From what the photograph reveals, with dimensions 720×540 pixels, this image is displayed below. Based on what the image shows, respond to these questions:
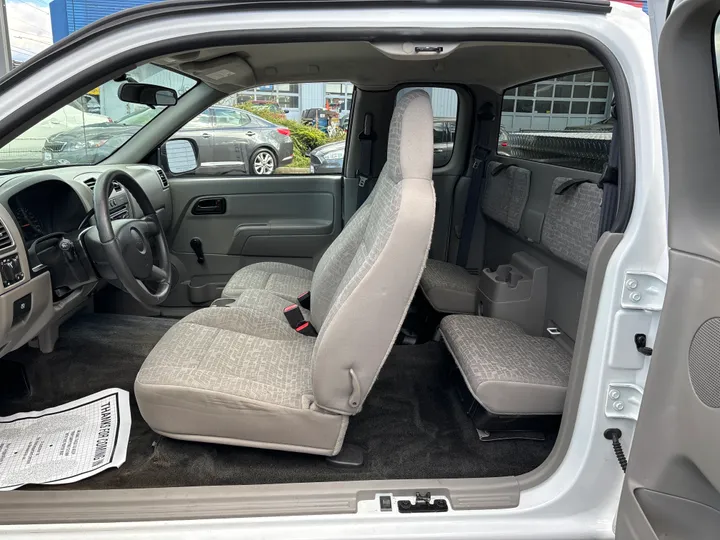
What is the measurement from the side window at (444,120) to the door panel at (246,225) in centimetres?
58

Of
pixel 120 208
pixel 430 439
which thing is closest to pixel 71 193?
pixel 120 208

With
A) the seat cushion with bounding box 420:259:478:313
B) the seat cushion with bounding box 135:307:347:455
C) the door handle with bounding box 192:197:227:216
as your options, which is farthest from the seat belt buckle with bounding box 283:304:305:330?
Result: the door handle with bounding box 192:197:227:216

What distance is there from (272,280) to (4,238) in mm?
1065

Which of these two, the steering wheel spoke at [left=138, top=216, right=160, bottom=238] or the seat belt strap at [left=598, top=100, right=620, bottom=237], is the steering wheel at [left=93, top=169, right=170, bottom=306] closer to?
the steering wheel spoke at [left=138, top=216, right=160, bottom=238]

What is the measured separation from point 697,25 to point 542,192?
1.36 m

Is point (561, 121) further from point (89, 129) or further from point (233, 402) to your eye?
point (89, 129)

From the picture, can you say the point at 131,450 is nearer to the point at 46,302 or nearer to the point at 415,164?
the point at 46,302

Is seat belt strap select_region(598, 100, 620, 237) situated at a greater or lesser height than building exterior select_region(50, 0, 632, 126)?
lesser

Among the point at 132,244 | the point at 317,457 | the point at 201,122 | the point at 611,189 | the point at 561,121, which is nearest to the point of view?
the point at 611,189

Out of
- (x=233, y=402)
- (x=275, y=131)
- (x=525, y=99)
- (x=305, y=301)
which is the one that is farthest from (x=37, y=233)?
(x=525, y=99)

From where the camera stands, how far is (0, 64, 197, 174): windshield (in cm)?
212

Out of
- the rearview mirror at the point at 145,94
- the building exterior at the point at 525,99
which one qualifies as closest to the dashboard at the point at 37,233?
the rearview mirror at the point at 145,94

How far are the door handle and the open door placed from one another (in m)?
2.38

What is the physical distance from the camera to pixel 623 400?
119 cm
